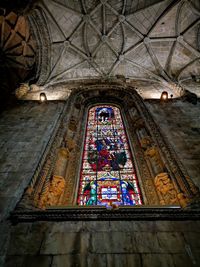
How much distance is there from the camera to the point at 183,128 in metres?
6.86

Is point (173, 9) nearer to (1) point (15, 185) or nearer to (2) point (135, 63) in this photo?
(2) point (135, 63)

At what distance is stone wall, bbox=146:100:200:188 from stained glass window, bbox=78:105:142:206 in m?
1.36

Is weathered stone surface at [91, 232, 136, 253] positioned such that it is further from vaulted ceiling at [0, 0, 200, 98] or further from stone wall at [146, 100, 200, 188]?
vaulted ceiling at [0, 0, 200, 98]

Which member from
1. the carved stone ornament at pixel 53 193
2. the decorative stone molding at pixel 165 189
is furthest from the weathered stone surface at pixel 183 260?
the carved stone ornament at pixel 53 193

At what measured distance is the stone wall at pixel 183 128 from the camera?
5.32 meters

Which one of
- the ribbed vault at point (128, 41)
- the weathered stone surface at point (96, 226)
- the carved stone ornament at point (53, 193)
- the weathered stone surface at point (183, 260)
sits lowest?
the weathered stone surface at point (183, 260)

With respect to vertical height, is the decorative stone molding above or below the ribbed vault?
below

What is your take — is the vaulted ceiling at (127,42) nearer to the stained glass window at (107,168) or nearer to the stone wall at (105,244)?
the stained glass window at (107,168)

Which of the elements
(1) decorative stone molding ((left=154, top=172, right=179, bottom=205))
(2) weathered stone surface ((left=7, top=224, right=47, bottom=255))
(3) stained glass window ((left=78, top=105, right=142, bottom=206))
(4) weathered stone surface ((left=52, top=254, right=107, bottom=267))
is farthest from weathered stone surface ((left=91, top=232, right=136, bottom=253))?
(1) decorative stone molding ((left=154, top=172, right=179, bottom=205))

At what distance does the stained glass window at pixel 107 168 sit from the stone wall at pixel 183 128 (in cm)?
136

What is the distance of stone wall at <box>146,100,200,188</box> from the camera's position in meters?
5.32

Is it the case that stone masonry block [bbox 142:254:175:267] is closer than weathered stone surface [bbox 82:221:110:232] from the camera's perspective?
Yes

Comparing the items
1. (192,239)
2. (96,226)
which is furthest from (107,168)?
(192,239)

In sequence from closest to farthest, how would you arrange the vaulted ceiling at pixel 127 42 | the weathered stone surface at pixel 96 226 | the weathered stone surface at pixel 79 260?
1. the weathered stone surface at pixel 79 260
2. the weathered stone surface at pixel 96 226
3. the vaulted ceiling at pixel 127 42
